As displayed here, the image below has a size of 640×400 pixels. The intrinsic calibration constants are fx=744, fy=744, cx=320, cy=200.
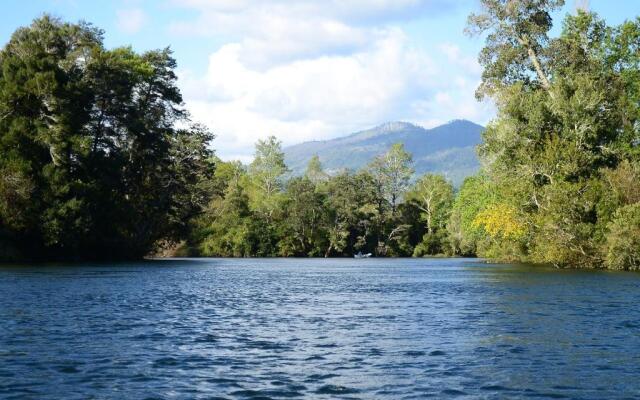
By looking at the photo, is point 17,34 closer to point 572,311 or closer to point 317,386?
point 572,311

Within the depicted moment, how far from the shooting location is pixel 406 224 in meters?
148

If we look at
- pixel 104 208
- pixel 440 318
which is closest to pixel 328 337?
pixel 440 318

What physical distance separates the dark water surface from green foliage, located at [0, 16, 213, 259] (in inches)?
1415

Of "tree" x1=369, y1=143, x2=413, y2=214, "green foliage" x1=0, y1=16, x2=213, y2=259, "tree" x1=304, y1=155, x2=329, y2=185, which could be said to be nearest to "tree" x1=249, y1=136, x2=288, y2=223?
"tree" x1=304, y1=155, x2=329, y2=185

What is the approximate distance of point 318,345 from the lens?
798 inches

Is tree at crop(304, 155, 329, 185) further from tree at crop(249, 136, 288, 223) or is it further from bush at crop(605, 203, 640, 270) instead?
bush at crop(605, 203, 640, 270)

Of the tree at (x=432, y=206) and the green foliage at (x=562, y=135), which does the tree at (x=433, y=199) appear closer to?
the tree at (x=432, y=206)

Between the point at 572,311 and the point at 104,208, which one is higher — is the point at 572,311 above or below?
below

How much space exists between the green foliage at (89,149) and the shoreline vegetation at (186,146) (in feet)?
0.57

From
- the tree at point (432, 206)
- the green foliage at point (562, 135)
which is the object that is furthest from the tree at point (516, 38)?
the tree at point (432, 206)

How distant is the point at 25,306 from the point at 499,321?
59.2ft

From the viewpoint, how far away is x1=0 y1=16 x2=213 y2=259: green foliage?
232ft

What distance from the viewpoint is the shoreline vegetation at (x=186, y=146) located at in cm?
6569

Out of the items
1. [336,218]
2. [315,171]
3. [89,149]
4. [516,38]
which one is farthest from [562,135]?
[315,171]
